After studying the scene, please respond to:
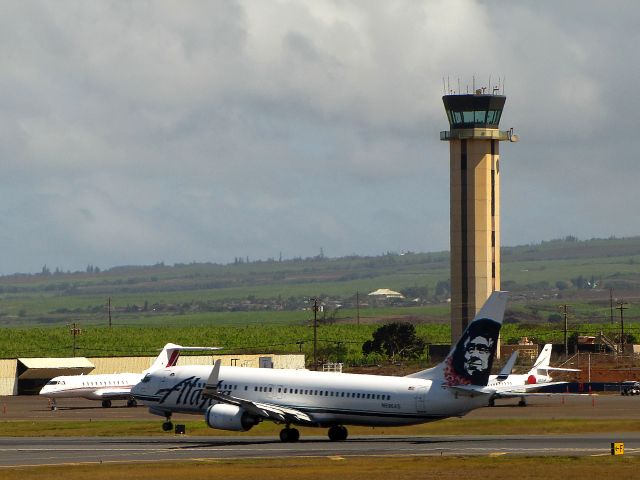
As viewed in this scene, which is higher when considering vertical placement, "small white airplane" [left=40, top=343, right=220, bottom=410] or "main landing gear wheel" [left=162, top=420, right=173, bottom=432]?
"small white airplane" [left=40, top=343, right=220, bottom=410]

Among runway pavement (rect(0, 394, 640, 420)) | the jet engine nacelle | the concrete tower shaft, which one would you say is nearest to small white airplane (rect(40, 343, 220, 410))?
runway pavement (rect(0, 394, 640, 420))

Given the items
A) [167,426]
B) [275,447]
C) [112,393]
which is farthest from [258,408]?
[112,393]

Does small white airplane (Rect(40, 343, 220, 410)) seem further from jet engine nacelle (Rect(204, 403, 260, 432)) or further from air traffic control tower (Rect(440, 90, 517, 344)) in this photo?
jet engine nacelle (Rect(204, 403, 260, 432))

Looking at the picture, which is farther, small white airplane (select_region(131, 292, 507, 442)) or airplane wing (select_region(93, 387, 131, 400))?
airplane wing (select_region(93, 387, 131, 400))

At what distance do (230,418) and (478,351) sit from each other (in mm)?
14180

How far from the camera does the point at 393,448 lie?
71.7 metres

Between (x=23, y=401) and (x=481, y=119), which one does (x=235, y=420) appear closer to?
(x=23, y=401)

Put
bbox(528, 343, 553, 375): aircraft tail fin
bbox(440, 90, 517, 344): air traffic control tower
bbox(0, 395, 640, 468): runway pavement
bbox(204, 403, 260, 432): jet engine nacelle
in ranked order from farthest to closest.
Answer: bbox(440, 90, 517, 344): air traffic control tower → bbox(528, 343, 553, 375): aircraft tail fin → bbox(204, 403, 260, 432): jet engine nacelle → bbox(0, 395, 640, 468): runway pavement

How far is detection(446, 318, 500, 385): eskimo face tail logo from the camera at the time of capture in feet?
240

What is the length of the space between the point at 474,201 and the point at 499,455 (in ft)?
318

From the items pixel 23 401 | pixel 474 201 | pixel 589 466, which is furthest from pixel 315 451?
pixel 474 201

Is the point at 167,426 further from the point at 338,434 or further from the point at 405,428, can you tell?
the point at 405,428

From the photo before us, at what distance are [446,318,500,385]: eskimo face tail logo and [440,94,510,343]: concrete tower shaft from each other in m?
87.4

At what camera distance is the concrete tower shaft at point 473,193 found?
160750 mm
